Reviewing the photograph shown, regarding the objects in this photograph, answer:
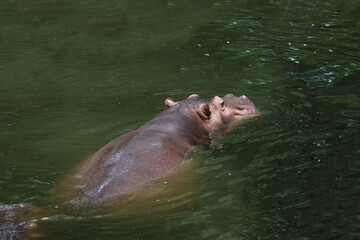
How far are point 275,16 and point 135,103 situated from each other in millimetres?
5149

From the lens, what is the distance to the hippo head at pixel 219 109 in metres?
7.62

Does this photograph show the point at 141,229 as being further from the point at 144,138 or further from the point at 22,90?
the point at 22,90

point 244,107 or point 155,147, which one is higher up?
point 155,147

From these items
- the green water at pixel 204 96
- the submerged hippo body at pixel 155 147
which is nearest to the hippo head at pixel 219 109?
the submerged hippo body at pixel 155 147

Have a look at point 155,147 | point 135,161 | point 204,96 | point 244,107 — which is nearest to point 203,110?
point 244,107

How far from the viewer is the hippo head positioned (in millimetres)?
7622

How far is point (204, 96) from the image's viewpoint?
923 cm

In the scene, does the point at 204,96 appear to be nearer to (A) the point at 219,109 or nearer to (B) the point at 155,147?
(A) the point at 219,109

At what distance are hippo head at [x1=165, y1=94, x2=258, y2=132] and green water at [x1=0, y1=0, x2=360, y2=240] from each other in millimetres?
252

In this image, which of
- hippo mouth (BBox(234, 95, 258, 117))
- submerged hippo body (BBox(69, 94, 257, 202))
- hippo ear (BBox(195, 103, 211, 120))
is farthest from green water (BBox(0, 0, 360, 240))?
hippo ear (BBox(195, 103, 211, 120))

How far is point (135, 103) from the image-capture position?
9.06 metres

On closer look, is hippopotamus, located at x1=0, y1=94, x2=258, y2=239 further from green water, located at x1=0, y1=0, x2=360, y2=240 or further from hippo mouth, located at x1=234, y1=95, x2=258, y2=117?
green water, located at x1=0, y1=0, x2=360, y2=240

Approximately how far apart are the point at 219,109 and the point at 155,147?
1.85 m

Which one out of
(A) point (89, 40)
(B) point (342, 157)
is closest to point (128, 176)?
(B) point (342, 157)
